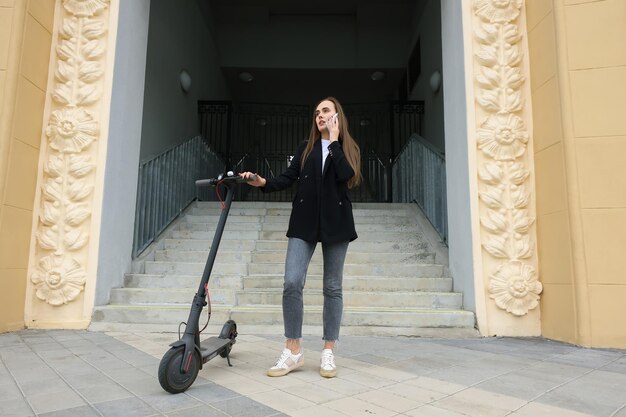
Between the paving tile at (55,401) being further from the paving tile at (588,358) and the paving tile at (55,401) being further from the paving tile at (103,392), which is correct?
the paving tile at (588,358)

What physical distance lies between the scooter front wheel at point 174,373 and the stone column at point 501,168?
2596 millimetres

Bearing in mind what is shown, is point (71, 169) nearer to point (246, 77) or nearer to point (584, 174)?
point (584, 174)

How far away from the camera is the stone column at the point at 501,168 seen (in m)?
3.71

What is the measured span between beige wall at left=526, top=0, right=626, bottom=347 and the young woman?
6.38ft

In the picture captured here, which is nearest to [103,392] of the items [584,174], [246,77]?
[584,174]

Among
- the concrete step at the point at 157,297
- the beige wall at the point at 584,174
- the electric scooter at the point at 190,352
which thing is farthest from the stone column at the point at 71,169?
the beige wall at the point at 584,174

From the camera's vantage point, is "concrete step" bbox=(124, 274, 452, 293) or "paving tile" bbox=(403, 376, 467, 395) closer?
"paving tile" bbox=(403, 376, 467, 395)

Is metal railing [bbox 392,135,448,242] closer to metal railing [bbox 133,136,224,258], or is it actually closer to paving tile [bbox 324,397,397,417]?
paving tile [bbox 324,397,397,417]

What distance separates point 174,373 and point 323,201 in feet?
4.02

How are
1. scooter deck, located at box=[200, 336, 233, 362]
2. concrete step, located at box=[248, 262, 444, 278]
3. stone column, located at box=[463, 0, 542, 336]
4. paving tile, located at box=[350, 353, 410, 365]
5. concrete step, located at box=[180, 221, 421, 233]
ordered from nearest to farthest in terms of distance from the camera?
scooter deck, located at box=[200, 336, 233, 362], paving tile, located at box=[350, 353, 410, 365], stone column, located at box=[463, 0, 542, 336], concrete step, located at box=[248, 262, 444, 278], concrete step, located at box=[180, 221, 421, 233]

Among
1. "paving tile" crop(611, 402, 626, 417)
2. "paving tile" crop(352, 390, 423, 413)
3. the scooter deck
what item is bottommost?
"paving tile" crop(352, 390, 423, 413)

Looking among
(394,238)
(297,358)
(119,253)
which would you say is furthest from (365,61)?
(297,358)

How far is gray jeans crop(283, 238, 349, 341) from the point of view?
2.48 metres

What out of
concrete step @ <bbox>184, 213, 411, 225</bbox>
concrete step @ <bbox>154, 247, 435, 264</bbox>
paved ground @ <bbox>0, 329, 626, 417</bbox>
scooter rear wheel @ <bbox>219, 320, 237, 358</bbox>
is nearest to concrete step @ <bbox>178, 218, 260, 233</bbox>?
concrete step @ <bbox>184, 213, 411, 225</bbox>
